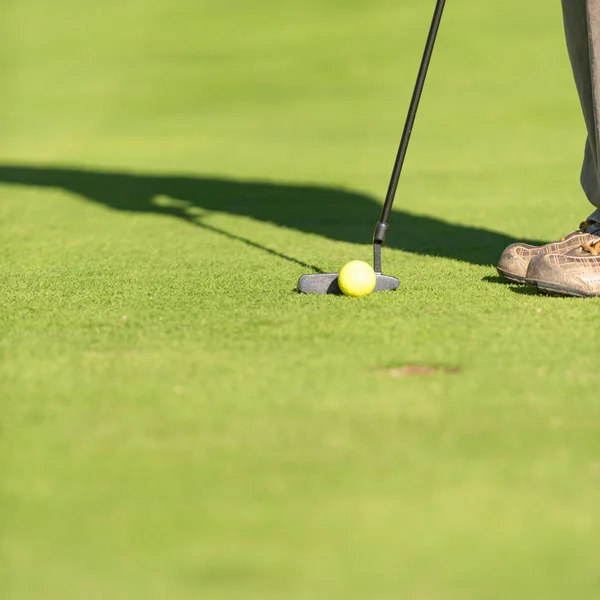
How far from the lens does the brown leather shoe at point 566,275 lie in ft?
10.6

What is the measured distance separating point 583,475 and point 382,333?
1.06m

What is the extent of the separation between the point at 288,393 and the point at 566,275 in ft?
4.42

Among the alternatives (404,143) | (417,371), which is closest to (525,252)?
(404,143)

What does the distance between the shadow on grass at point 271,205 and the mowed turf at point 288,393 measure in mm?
29

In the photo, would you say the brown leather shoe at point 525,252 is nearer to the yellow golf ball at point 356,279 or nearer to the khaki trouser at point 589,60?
the khaki trouser at point 589,60

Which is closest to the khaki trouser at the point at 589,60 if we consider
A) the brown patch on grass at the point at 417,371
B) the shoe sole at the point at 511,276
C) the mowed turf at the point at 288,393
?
the shoe sole at the point at 511,276

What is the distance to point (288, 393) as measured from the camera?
2.19 m

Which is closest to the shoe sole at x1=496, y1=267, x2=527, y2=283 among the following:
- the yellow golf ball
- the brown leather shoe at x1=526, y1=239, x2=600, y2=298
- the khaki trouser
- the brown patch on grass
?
the brown leather shoe at x1=526, y1=239, x2=600, y2=298

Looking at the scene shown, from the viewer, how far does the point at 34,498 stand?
5.51 ft

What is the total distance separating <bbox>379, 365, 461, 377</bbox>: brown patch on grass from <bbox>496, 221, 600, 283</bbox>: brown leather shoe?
1.12 meters

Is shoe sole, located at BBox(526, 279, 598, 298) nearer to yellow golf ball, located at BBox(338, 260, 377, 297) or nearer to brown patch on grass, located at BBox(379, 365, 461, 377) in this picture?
yellow golf ball, located at BBox(338, 260, 377, 297)

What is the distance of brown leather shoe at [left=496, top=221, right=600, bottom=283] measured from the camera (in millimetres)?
3445

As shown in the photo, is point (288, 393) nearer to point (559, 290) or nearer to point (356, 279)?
point (356, 279)

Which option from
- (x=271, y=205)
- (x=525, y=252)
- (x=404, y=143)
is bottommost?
(x=271, y=205)
